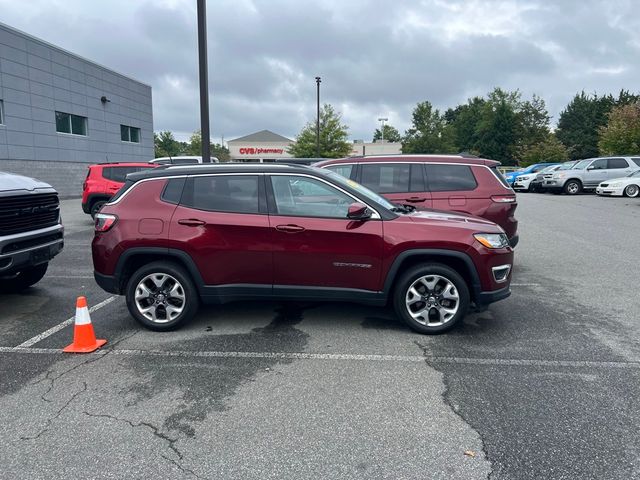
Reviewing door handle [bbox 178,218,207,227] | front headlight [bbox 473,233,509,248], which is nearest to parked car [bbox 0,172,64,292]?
door handle [bbox 178,218,207,227]

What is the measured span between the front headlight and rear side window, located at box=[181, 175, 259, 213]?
225 cm

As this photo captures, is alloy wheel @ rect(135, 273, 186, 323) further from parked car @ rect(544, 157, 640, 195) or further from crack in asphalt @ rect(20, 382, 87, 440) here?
parked car @ rect(544, 157, 640, 195)

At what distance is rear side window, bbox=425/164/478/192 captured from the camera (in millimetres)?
7102

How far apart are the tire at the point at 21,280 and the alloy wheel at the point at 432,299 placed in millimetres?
5102

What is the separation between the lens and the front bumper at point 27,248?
195 inches

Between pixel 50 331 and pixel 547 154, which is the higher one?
pixel 547 154

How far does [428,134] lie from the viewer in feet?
214

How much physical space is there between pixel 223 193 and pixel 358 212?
145cm

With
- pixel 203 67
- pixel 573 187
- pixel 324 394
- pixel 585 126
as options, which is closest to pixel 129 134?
pixel 203 67

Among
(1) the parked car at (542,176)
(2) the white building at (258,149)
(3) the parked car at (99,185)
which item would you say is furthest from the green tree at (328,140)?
(3) the parked car at (99,185)

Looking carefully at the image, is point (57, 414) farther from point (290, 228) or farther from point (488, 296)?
point (488, 296)

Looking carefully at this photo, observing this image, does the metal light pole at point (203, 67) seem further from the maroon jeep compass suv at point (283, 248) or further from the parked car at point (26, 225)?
the maroon jeep compass suv at point (283, 248)

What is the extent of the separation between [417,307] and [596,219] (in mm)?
11715

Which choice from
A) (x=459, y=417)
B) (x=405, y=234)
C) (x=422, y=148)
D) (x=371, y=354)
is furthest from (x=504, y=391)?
(x=422, y=148)
